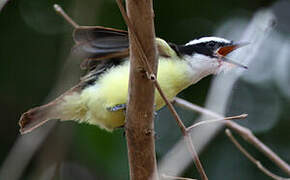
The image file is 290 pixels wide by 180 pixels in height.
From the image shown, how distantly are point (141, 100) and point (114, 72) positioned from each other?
72 centimetres

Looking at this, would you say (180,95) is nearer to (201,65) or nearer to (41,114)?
(201,65)

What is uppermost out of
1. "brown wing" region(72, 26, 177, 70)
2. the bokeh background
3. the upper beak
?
"brown wing" region(72, 26, 177, 70)

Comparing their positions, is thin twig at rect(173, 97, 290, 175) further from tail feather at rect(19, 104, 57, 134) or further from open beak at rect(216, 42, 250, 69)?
tail feather at rect(19, 104, 57, 134)

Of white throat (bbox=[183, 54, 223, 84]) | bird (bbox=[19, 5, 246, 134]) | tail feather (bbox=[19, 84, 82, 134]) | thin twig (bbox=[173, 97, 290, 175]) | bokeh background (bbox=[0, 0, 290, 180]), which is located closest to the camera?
thin twig (bbox=[173, 97, 290, 175])

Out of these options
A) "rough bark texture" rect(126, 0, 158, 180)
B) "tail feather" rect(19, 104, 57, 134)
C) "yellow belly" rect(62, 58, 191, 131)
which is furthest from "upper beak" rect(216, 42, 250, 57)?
"tail feather" rect(19, 104, 57, 134)

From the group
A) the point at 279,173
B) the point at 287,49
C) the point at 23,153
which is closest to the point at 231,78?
the point at 23,153

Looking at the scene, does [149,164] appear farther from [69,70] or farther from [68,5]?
[68,5]

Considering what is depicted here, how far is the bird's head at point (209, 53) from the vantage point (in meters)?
2.42

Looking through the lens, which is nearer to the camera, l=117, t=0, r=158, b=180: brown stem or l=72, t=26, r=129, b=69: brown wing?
l=117, t=0, r=158, b=180: brown stem

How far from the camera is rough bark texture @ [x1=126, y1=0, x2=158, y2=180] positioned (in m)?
1.50

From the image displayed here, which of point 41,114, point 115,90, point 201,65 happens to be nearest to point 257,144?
point 201,65

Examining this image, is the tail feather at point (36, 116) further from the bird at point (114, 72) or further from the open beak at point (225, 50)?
the open beak at point (225, 50)

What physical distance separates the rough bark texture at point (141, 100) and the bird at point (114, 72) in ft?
1.22

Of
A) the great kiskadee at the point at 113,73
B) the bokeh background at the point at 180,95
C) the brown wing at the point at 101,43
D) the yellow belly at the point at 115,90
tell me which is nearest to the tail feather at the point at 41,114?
the great kiskadee at the point at 113,73
